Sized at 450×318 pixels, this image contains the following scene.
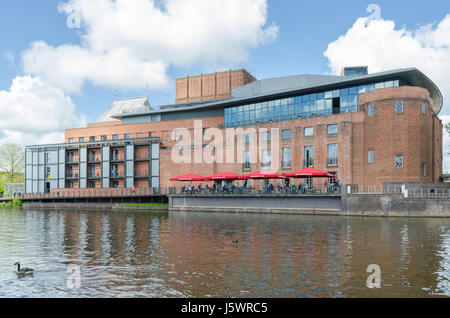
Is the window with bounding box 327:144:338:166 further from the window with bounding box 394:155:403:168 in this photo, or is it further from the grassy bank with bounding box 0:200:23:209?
the grassy bank with bounding box 0:200:23:209

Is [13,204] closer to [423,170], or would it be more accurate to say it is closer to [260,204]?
[260,204]

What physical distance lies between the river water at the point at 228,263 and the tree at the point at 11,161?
61075 millimetres

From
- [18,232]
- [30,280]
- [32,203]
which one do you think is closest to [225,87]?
[32,203]

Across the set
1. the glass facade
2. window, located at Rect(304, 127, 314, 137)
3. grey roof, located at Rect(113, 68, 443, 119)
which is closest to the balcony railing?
window, located at Rect(304, 127, 314, 137)

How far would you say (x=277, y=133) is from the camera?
166 ft

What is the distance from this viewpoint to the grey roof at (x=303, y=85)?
44719 millimetres

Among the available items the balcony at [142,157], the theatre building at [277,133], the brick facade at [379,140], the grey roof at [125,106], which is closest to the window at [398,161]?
the theatre building at [277,133]

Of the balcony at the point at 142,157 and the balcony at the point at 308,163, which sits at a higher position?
the balcony at the point at 142,157

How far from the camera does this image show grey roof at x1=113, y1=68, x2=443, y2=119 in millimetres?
44719

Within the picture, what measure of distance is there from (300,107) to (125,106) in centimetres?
4354

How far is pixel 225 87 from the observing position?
70.4 m

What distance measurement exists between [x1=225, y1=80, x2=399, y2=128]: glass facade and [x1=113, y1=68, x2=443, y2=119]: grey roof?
29.4 inches

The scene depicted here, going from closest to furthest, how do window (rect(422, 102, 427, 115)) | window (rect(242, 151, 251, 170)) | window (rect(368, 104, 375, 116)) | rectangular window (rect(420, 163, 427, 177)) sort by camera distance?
1. rectangular window (rect(420, 163, 427, 177))
2. window (rect(422, 102, 427, 115))
3. window (rect(368, 104, 375, 116))
4. window (rect(242, 151, 251, 170))

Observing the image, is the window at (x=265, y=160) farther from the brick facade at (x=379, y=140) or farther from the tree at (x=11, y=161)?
the tree at (x=11, y=161)
